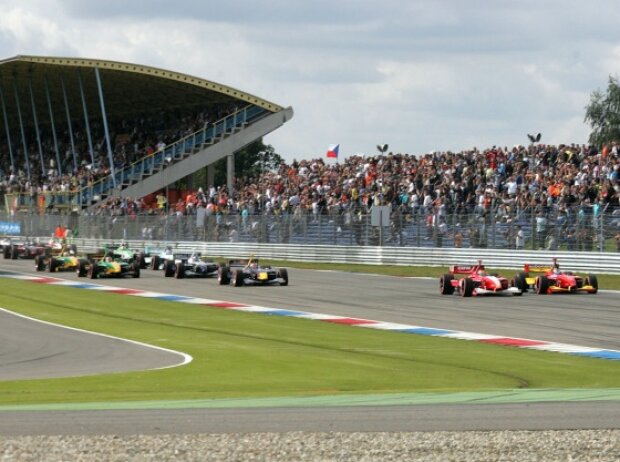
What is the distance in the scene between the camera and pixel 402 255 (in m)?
37.8

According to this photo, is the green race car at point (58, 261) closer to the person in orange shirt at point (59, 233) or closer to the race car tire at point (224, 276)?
the race car tire at point (224, 276)

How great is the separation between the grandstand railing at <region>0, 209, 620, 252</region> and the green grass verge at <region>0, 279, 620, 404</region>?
12.6m

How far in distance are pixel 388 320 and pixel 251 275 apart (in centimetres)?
932

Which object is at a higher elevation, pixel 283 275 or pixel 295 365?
pixel 283 275

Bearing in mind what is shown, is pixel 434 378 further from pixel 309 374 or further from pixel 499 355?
pixel 499 355

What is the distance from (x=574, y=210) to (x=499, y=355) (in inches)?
650

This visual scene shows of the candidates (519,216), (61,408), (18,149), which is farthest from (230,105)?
(61,408)

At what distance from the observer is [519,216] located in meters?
32.5

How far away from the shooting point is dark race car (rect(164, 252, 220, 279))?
32631 millimetres

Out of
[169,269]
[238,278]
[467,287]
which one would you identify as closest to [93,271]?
[169,269]

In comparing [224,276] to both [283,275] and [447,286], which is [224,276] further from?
[447,286]

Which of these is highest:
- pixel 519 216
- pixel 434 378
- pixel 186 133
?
pixel 186 133

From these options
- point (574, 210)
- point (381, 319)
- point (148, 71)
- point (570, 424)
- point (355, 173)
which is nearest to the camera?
point (570, 424)

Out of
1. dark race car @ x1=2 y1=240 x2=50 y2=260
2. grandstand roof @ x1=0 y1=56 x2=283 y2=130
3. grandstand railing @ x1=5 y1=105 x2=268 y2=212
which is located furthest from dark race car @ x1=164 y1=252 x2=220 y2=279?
grandstand roof @ x1=0 y1=56 x2=283 y2=130
